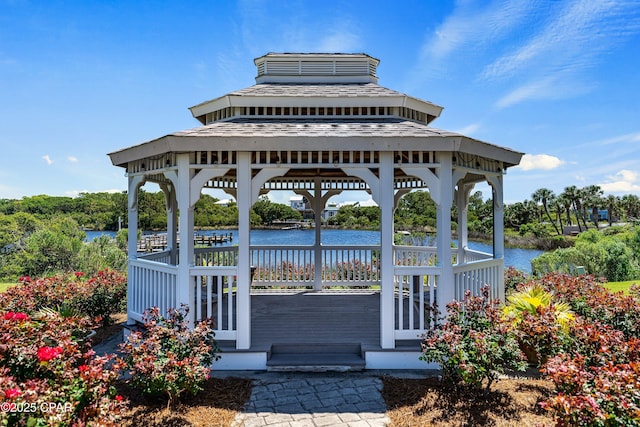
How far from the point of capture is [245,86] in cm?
704

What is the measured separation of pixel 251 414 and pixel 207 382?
36.1 inches

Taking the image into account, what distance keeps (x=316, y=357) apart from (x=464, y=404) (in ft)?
6.21

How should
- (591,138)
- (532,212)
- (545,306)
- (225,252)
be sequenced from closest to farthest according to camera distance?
(545,306) < (225,252) < (591,138) < (532,212)

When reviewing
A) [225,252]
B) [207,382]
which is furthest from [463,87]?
[207,382]

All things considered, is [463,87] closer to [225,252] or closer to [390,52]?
[390,52]

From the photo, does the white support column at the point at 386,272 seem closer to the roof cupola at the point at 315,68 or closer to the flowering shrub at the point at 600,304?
the flowering shrub at the point at 600,304

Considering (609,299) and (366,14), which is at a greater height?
(366,14)

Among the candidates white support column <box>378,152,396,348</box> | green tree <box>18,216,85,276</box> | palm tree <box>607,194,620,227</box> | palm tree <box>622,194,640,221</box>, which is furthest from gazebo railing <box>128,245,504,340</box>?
palm tree <box>622,194,640,221</box>

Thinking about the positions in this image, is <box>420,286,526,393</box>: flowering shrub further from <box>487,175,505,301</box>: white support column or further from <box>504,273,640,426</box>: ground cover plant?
<box>487,175,505,301</box>: white support column

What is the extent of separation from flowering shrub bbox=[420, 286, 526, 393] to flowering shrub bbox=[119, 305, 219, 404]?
2478mm

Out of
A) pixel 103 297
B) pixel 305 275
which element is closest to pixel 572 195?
pixel 305 275

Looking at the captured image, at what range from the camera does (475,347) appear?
341cm

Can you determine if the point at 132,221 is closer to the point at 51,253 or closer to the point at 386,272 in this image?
the point at 386,272

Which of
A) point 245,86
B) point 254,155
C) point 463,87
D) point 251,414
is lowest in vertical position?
point 251,414
